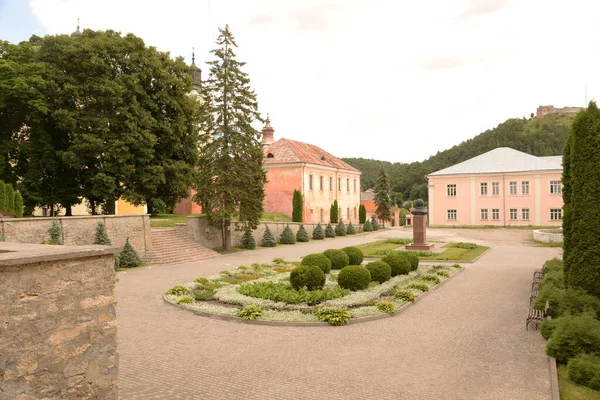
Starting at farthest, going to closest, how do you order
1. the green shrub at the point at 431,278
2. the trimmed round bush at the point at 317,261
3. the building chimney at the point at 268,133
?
the building chimney at the point at 268,133
the green shrub at the point at 431,278
the trimmed round bush at the point at 317,261

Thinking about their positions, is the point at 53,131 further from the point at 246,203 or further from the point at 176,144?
the point at 246,203

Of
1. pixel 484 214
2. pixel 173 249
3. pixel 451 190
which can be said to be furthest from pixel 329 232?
pixel 484 214

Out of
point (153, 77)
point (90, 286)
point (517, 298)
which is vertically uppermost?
point (153, 77)

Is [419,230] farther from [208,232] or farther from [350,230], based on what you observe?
[350,230]

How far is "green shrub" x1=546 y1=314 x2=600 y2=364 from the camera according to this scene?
803 centimetres

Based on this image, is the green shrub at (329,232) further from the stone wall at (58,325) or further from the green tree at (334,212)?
the stone wall at (58,325)

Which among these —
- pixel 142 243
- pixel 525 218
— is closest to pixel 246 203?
pixel 142 243

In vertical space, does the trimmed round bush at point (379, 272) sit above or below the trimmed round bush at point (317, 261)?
below

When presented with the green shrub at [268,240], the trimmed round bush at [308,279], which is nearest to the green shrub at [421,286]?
the trimmed round bush at [308,279]

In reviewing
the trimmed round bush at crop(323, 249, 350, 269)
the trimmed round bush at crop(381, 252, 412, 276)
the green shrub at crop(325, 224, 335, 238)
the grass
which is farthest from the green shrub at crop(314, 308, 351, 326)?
the green shrub at crop(325, 224, 335, 238)

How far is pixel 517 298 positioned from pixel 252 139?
18878mm

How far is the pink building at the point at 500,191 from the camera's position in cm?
4944

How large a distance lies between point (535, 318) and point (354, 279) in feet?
18.2

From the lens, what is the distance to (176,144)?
2841 cm
